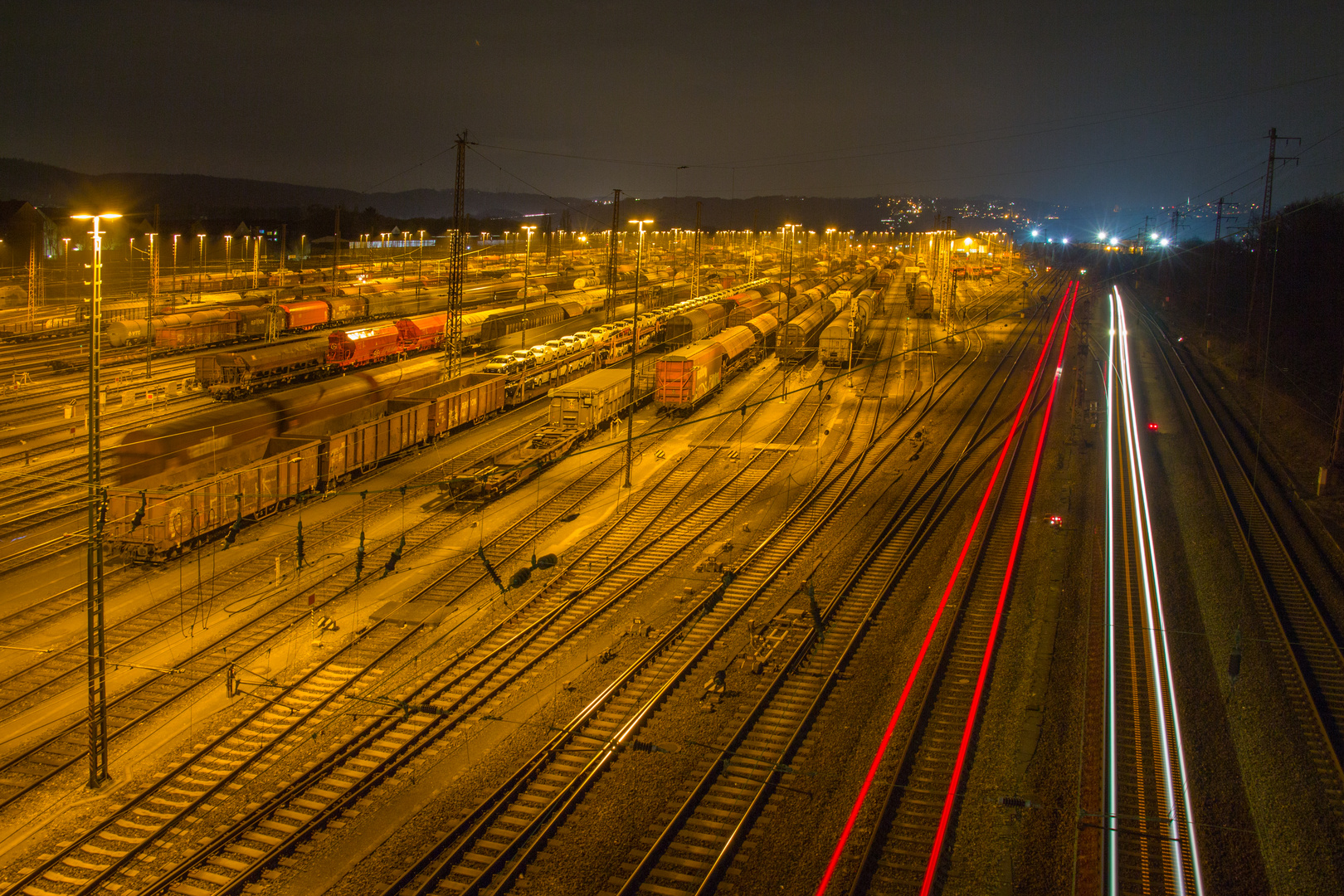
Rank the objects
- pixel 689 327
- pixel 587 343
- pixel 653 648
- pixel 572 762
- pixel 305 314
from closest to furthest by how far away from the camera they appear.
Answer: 1. pixel 572 762
2. pixel 653 648
3. pixel 587 343
4. pixel 689 327
5. pixel 305 314

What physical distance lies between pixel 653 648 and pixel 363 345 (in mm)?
27668

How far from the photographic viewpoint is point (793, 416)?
1264 inches

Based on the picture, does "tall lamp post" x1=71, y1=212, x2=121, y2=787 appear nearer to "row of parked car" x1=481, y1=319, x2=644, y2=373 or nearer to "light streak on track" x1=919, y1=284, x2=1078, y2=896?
"light streak on track" x1=919, y1=284, x2=1078, y2=896

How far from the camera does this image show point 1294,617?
52.1 feet

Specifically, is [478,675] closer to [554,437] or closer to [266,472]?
[266,472]

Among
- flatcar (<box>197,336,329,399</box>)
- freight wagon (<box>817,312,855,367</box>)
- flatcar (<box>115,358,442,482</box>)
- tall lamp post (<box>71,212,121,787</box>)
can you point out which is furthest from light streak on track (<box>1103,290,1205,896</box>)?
flatcar (<box>197,336,329,399</box>)

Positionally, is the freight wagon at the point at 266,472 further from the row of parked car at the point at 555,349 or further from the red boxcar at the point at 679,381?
the red boxcar at the point at 679,381

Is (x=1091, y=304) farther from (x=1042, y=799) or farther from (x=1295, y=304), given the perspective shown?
(x=1042, y=799)

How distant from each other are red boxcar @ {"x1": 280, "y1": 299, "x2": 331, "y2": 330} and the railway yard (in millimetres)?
11995

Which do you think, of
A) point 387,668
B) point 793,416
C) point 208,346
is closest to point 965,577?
point 387,668

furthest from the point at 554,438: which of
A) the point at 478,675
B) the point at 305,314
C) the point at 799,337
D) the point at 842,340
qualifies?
the point at 305,314

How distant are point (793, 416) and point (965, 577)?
49.4 feet

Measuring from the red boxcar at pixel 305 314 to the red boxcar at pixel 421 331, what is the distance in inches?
226

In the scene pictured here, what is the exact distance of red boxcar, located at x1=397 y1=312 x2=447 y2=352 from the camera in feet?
135
